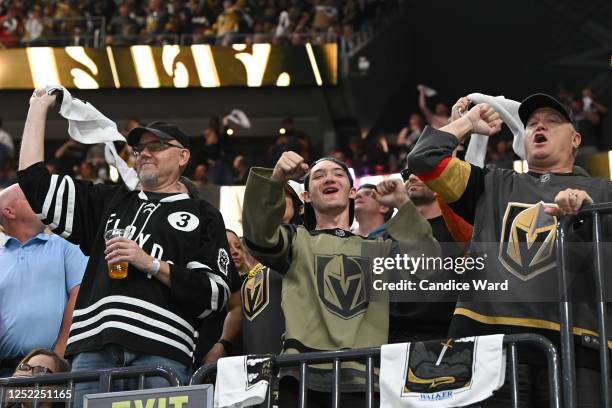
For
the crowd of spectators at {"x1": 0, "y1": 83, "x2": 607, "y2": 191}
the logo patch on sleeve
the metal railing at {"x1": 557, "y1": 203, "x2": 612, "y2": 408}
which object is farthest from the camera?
the crowd of spectators at {"x1": 0, "y1": 83, "x2": 607, "y2": 191}

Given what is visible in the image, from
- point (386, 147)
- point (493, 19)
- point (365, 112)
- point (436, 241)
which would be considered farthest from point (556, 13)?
point (436, 241)

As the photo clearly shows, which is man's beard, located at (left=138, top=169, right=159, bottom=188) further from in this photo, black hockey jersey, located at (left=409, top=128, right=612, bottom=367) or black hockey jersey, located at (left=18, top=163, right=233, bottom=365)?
black hockey jersey, located at (left=409, top=128, right=612, bottom=367)

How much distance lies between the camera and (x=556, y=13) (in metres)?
19.0

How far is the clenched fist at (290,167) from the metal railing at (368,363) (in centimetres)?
74

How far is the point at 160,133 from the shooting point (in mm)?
4941

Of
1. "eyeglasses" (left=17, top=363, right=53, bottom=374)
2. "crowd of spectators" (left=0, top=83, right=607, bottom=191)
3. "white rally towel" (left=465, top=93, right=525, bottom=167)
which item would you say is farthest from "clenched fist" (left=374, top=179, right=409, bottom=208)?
"crowd of spectators" (left=0, top=83, right=607, bottom=191)

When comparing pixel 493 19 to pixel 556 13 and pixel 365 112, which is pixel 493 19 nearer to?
pixel 556 13

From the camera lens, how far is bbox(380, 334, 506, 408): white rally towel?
11.8 ft

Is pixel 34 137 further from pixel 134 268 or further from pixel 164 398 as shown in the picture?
pixel 164 398

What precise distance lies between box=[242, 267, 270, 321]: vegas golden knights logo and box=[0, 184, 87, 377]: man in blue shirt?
983mm

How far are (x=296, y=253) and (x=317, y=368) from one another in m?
0.61

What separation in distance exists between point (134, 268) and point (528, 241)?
1663mm

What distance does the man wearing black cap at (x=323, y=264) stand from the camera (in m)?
4.17

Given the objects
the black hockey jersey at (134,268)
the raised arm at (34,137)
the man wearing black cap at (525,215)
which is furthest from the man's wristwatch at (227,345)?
the man wearing black cap at (525,215)
